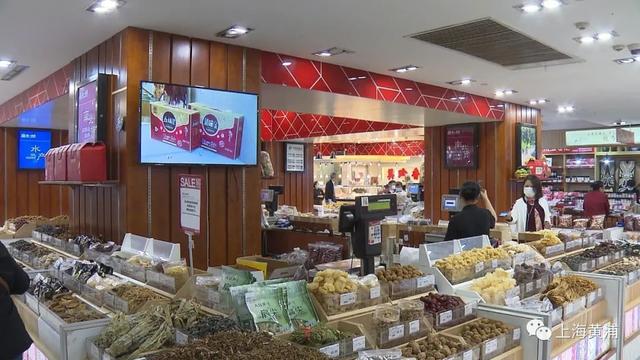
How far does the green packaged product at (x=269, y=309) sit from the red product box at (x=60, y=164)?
3860 millimetres

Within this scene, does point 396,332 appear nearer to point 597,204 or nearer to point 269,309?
point 269,309

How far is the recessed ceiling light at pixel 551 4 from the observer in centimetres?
453

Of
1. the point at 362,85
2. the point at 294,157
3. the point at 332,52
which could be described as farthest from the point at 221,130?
the point at 294,157

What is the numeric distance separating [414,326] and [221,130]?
350 cm

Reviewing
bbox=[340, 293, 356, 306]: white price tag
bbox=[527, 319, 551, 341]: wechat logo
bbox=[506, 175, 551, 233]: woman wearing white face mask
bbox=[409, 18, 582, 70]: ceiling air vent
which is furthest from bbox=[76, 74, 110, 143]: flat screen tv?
bbox=[506, 175, 551, 233]: woman wearing white face mask

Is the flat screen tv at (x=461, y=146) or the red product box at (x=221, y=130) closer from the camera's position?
the red product box at (x=221, y=130)

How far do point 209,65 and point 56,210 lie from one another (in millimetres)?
8321

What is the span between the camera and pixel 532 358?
3.32 m

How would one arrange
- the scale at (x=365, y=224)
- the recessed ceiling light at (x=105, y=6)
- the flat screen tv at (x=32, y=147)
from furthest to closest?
the flat screen tv at (x=32, y=147)
the recessed ceiling light at (x=105, y=6)
the scale at (x=365, y=224)

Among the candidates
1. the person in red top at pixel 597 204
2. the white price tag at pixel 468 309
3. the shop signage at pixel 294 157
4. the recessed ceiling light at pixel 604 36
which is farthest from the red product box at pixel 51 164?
the person in red top at pixel 597 204

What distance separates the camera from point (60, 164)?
586cm

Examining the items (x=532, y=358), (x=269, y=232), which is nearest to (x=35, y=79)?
Answer: (x=269, y=232)

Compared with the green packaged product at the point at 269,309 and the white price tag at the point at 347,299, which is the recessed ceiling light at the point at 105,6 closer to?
the green packaged product at the point at 269,309

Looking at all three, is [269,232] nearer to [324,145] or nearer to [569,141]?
[569,141]
